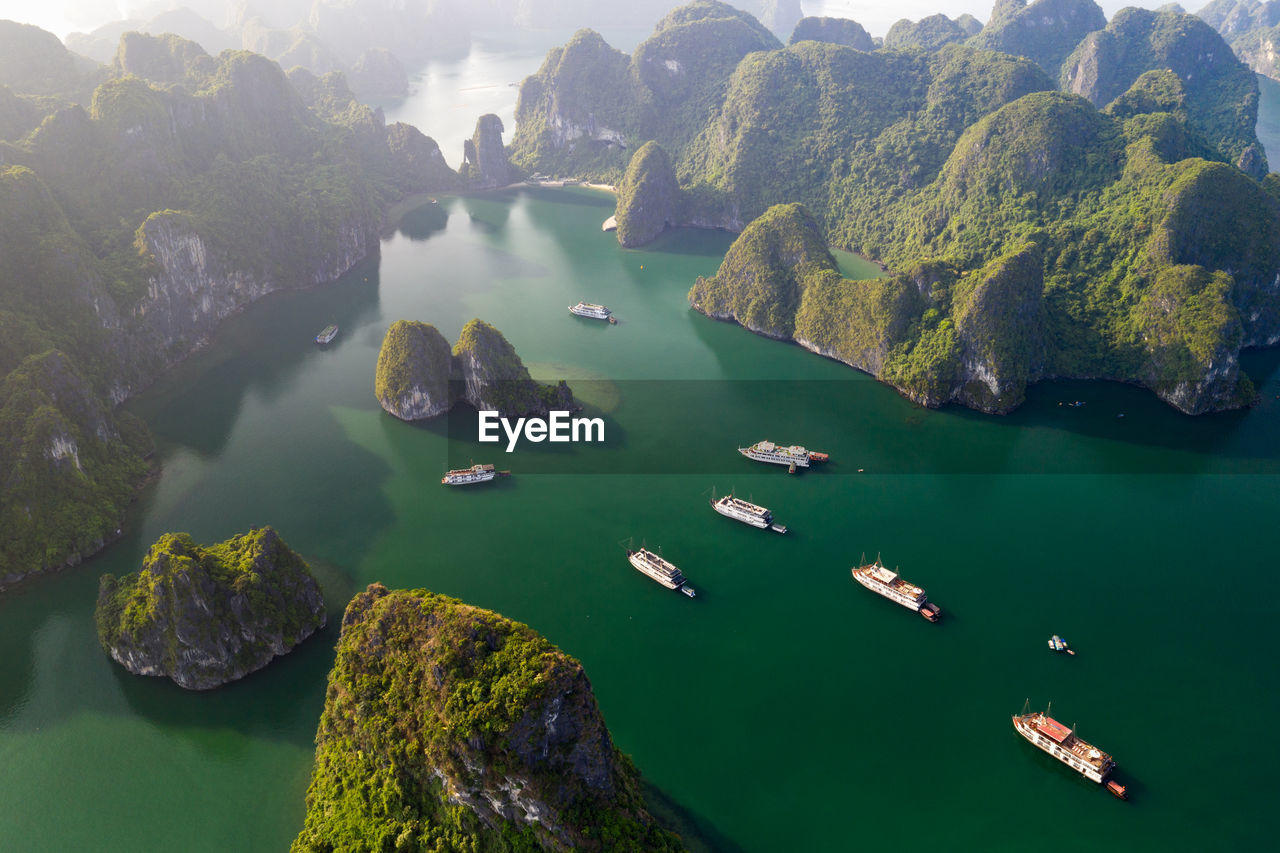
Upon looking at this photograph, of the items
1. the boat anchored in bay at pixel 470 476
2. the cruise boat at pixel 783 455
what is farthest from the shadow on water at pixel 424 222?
the cruise boat at pixel 783 455

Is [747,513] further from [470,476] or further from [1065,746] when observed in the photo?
[1065,746]

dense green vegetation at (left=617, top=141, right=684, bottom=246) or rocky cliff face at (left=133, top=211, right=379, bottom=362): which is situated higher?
dense green vegetation at (left=617, top=141, right=684, bottom=246)

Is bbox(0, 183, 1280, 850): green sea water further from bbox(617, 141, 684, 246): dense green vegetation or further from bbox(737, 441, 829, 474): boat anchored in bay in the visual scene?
bbox(617, 141, 684, 246): dense green vegetation

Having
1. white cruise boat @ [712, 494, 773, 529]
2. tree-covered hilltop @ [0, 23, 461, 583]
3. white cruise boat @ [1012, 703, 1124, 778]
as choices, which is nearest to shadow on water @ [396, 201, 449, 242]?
tree-covered hilltop @ [0, 23, 461, 583]

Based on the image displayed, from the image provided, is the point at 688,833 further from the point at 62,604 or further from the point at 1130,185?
the point at 1130,185

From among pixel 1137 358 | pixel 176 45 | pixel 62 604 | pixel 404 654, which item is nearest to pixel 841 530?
pixel 404 654

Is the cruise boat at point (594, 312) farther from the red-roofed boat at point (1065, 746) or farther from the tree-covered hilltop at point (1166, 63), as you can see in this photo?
the tree-covered hilltop at point (1166, 63)

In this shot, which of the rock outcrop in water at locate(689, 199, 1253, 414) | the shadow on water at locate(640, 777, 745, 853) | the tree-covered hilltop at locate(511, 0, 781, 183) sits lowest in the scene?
the shadow on water at locate(640, 777, 745, 853)
